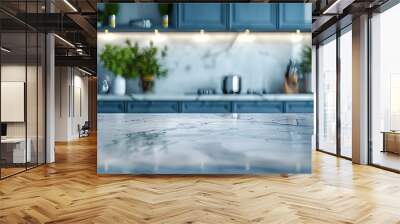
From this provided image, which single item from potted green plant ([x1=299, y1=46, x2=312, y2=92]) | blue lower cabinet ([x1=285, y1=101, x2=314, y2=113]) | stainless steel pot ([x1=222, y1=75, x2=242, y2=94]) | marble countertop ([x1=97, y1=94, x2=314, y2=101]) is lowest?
blue lower cabinet ([x1=285, y1=101, x2=314, y2=113])

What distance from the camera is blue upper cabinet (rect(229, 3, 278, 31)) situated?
18.1ft

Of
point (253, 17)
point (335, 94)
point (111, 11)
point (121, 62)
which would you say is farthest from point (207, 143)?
point (335, 94)

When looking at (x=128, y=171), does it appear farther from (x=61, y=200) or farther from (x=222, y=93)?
(x=222, y=93)

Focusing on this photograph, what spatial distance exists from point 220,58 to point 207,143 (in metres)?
1.29

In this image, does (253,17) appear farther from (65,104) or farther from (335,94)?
(65,104)

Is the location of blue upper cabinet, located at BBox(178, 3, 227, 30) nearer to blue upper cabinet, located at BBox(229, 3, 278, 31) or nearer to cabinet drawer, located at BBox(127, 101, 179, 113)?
Result: blue upper cabinet, located at BBox(229, 3, 278, 31)

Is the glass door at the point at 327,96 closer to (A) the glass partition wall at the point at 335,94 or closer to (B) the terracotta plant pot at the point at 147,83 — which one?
(A) the glass partition wall at the point at 335,94

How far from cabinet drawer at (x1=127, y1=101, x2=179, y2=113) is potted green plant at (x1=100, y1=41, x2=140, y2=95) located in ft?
0.87

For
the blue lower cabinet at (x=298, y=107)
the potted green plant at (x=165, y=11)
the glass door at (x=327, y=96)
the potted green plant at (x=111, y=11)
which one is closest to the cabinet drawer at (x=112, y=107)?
the potted green plant at (x=111, y=11)

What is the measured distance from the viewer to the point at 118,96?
215 inches

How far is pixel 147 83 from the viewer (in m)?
5.55

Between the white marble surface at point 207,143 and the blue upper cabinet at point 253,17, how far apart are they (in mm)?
1324

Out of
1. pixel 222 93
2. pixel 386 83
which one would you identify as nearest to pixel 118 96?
pixel 222 93

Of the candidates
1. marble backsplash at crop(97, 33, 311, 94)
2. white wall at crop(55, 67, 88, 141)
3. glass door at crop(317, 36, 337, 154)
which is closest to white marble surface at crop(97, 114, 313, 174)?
marble backsplash at crop(97, 33, 311, 94)
